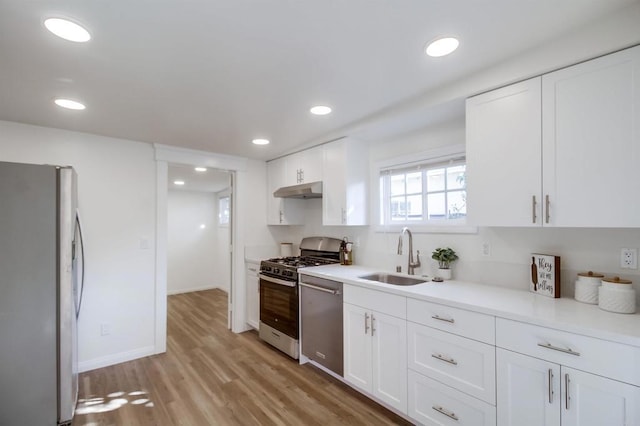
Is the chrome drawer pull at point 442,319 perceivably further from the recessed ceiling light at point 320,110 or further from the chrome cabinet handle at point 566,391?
Result: the recessed ceiling light at point 320,110

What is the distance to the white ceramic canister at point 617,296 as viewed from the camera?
1478 mm

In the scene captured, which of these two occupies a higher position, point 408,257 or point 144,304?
point 408,257

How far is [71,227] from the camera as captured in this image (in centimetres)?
212

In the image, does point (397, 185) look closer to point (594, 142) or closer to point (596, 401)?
point (594, 142)

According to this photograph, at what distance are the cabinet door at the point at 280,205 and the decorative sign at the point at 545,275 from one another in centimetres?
264

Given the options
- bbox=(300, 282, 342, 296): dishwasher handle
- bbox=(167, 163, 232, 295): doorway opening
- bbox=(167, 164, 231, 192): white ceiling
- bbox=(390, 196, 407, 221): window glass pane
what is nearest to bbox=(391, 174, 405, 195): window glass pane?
bbox=(390, 196, 407, 221): window glass pane

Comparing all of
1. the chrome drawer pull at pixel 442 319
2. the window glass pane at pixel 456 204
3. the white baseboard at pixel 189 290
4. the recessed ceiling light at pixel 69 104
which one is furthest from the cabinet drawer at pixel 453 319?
the white baseboard at pixel 189 290

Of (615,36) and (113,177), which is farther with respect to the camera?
(113,177)

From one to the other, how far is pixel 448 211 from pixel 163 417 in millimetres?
2741

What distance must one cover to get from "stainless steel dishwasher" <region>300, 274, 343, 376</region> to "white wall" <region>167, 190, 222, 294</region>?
147 inches

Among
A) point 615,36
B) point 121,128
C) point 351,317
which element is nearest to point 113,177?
point 121,128

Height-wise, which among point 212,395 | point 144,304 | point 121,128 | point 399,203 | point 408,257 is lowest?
point 212,395

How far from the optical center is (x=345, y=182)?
9.65ft

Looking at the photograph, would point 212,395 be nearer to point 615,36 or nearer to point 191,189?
point 615,36
